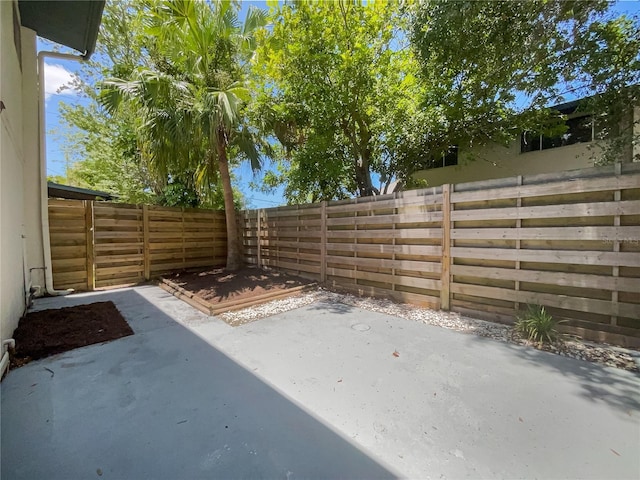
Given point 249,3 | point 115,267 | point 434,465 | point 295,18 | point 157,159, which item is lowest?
point 434,465

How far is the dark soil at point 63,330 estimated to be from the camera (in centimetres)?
283

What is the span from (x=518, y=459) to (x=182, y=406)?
7.35 feet

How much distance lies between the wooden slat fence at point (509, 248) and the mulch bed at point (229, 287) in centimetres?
121

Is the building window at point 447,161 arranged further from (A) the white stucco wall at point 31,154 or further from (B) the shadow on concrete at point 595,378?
(A) the white stucco wall at point 31,154

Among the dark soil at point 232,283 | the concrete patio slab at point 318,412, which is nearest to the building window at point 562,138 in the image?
the concrete patio slab at point 318,412

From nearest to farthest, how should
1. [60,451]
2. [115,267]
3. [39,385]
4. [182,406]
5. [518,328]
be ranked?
[60,451] < [182,406] < [39,385] < [518,328] < [115,267]

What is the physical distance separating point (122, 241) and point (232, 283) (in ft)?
9.29

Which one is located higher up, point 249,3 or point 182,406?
point 249,3

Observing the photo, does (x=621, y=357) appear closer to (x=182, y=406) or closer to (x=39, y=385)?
(x=182, y=406)

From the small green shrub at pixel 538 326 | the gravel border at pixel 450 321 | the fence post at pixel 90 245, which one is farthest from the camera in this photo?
the fence post at pixel 90 245

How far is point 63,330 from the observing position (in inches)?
132

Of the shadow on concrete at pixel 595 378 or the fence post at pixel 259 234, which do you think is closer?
the shadow on concrete at pixel 595 378

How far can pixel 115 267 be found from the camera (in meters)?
5.98

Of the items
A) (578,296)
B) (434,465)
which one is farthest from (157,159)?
(578,296)
